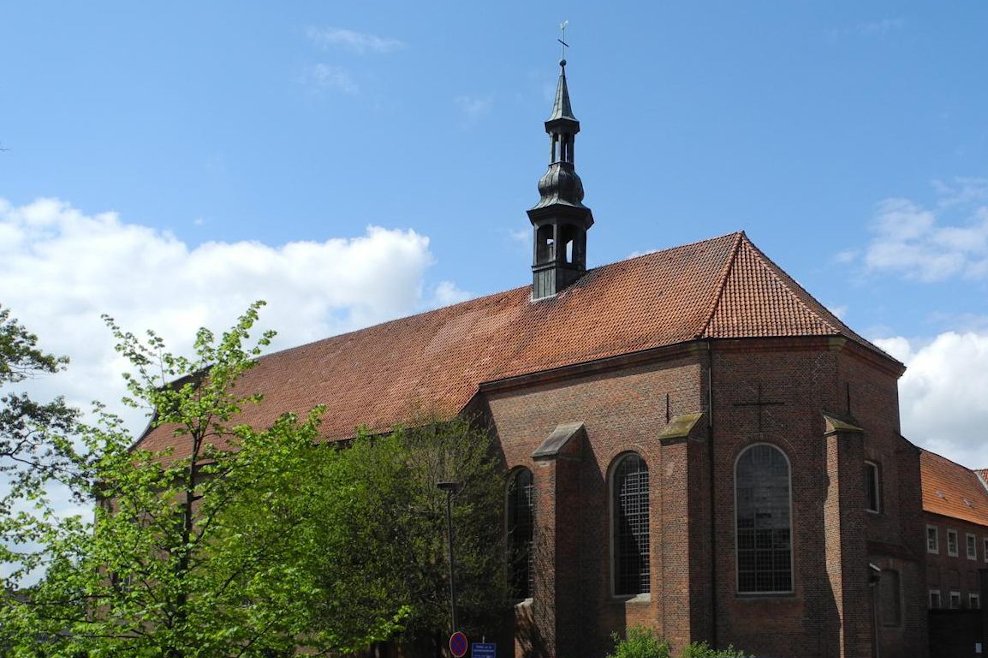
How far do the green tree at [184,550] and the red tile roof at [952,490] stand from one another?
3268cm

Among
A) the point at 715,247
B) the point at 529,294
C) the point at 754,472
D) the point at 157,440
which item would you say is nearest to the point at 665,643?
the point at 754,472

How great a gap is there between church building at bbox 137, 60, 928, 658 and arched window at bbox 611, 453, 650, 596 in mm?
50

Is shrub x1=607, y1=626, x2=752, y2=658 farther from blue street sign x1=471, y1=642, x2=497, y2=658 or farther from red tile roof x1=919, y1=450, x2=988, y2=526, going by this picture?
red tile roof x1=919, y1=450, x2=988, y2=526

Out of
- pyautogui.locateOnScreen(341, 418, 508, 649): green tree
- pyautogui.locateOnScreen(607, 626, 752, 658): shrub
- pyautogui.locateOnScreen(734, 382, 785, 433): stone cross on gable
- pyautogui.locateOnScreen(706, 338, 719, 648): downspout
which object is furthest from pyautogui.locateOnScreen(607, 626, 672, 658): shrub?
pyautogui.locateOnScreen(734, 382, 785, 433): stone cross on gable

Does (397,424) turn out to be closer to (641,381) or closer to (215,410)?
(641,381)

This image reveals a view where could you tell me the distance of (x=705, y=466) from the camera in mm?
29234

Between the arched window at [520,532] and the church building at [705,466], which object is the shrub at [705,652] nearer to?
the church building at [705,466]

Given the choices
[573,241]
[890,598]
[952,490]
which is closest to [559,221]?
[573,241]

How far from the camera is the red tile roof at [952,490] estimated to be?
47094 millimetres

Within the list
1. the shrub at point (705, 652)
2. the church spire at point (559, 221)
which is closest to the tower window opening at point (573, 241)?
the church spire at point (559, 221)

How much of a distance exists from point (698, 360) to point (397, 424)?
9.83 m

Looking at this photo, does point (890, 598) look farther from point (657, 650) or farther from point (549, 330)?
point (549, 330)

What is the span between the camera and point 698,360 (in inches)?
1185

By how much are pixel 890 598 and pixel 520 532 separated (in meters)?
11.1
